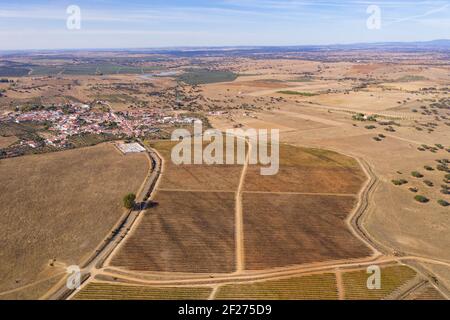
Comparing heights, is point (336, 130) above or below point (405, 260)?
above

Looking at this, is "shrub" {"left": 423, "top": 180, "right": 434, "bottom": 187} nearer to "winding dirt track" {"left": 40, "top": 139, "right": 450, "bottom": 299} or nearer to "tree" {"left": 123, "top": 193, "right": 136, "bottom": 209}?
"winding dirt track" {"left": 40, "top": 139, "right": 450, "bottom": 299}

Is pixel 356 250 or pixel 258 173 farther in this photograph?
pixel 258 173

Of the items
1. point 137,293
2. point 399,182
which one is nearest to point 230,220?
point 137,293

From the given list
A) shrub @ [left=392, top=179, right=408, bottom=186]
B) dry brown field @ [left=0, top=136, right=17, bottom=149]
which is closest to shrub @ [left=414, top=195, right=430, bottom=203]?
shrub @ [left=392, top=179, right=408, bottom=186]

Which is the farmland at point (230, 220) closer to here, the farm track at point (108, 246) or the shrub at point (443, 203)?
the farm track at point (108, 246)

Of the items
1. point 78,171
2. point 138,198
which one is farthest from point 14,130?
point 138,198
